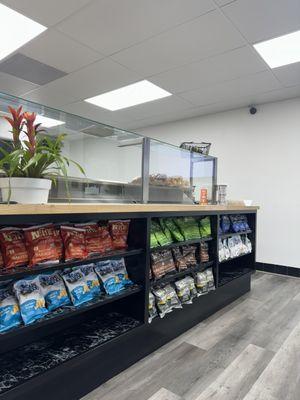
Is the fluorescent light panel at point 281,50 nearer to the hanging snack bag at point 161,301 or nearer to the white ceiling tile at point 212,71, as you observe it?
the white ceiling tile at point 212,71

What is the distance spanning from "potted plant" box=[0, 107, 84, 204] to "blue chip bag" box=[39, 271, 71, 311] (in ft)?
1.45

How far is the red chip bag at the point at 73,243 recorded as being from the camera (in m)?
1.44

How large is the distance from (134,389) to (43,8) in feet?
9.17

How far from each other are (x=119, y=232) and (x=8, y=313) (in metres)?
0.78

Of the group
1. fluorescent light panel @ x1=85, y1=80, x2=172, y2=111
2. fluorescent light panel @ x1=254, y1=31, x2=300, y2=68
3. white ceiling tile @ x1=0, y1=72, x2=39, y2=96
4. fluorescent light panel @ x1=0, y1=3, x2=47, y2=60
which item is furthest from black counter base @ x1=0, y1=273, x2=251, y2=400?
white ceiling tile @ x1=0, y1=72, x2=39, y2=96

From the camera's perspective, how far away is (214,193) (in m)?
3.00

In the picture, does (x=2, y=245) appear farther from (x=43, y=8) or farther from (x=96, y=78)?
(x=96, y=78)

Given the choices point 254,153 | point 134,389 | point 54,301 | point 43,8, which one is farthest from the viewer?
point 254,153

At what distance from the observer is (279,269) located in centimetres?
415

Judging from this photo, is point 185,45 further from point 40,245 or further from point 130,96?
point 40,245

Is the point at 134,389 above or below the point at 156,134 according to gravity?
below

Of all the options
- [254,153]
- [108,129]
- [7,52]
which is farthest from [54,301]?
[254,153]

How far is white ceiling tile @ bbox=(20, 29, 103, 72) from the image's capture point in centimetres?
270

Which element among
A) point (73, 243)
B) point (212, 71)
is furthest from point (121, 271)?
point (212, 71)
